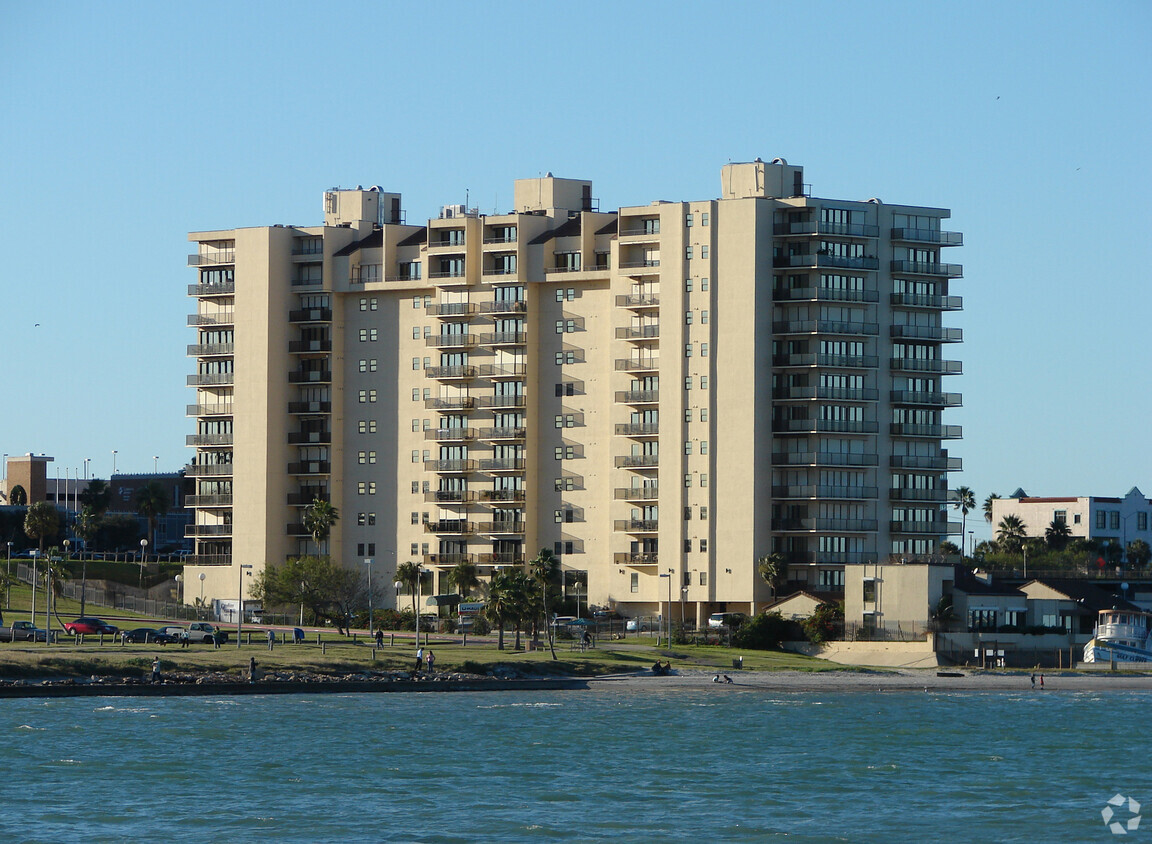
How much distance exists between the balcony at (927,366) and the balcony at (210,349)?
6196cm

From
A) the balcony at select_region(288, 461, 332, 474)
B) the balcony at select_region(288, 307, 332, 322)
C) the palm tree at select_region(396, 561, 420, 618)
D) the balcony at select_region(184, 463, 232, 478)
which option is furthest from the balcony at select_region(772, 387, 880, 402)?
the balcony at select_region(184, 463, 232, 478)

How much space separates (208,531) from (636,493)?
144 feet

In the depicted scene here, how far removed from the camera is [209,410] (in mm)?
185375

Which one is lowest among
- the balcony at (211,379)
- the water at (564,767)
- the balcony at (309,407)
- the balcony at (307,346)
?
the water at (564,767)

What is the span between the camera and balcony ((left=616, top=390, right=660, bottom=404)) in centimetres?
16862

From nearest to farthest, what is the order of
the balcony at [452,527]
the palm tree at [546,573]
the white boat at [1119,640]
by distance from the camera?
the palm tree at [546,573]
the white boat at [1119,640]
the balcony at [452,527]

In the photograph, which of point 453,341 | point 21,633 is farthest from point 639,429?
point 21,633

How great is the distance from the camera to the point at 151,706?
11719cm

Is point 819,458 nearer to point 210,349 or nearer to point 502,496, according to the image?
point 502,496

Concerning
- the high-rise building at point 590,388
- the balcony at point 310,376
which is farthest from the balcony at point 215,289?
the balcony at point 310,376

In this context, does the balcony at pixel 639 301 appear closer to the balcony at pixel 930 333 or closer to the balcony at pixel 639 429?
the balcony at pixel 639 429

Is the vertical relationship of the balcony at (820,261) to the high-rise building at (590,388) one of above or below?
above

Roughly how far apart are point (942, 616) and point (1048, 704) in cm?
2240

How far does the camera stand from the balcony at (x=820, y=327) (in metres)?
165
